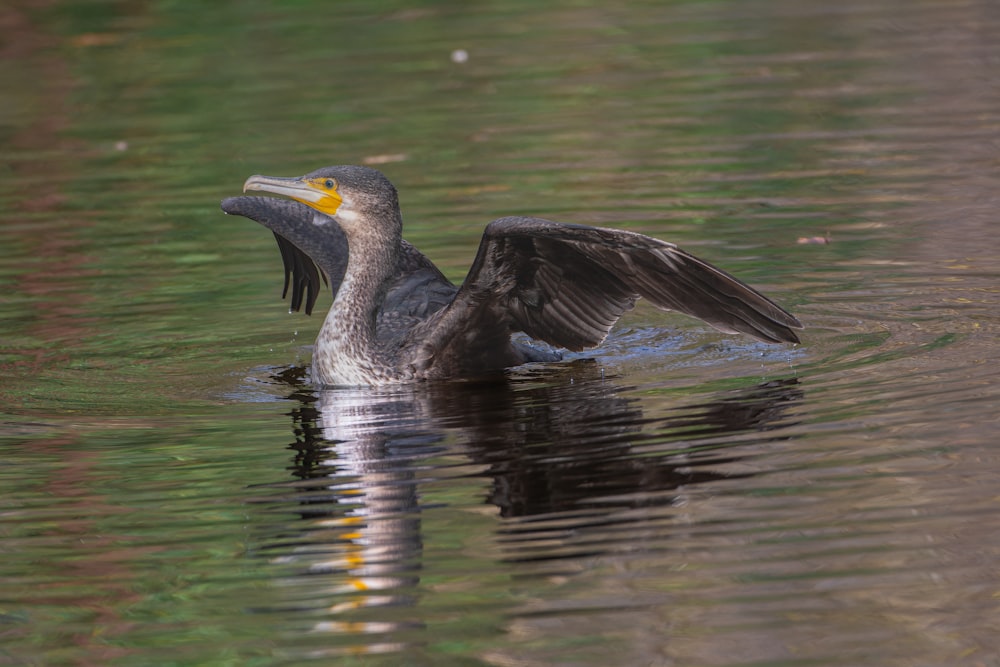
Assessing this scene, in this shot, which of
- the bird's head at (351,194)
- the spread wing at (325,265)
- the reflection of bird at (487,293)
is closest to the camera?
the reflection of bird at (487,293)

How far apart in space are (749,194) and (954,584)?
7114mm

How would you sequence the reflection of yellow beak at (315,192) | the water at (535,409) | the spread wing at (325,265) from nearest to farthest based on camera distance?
1. the water at (535,409)
2. the reflection of yellow beak at (315,192)
3. the spread wing at (325,265)

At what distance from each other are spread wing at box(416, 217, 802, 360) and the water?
0.28 meters

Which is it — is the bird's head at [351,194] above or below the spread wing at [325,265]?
above

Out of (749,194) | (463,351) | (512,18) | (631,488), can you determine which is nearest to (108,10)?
(512,18)

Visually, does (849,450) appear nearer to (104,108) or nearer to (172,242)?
(172,242)

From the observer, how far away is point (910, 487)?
649 centimetres

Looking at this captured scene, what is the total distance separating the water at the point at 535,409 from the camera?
5551 millimetres

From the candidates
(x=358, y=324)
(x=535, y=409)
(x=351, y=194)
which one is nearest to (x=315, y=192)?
(x=351, y=194)

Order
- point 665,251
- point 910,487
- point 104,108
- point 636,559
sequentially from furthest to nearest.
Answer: point 104,108
point 665,251
point 910,487
point 636,559

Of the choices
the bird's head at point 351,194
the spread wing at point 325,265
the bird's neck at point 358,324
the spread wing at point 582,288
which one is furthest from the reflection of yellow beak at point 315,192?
the spread wing at point 582,288

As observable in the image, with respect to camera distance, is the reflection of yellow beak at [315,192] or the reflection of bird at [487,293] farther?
the reflection of yellow beak at [315,192]

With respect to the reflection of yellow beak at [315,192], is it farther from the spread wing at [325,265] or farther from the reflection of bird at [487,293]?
the spread wing at [325,265]

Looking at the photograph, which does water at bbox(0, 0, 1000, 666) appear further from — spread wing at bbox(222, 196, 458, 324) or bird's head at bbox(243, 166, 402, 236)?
bird's head at bbox(243, 166, 402, 236)
